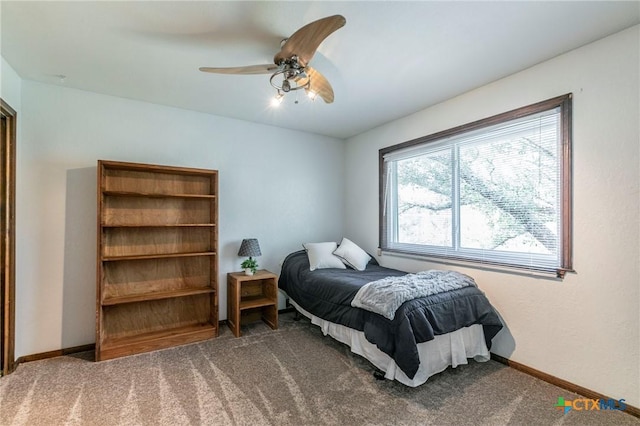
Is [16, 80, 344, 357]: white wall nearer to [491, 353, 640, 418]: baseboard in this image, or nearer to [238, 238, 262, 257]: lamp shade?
[238, 238, 262, 257]: lamp shade

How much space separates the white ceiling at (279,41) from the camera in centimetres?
175

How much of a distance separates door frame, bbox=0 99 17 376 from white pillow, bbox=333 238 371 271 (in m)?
3.03

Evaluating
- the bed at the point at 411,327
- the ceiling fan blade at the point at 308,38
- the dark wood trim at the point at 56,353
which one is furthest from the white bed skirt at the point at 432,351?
the dark wood trim at the point at 56,353

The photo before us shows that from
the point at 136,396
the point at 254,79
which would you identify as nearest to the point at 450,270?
the point at 254,79

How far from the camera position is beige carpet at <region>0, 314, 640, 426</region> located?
183cm

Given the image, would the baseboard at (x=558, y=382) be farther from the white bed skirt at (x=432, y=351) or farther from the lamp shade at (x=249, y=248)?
the lamp shade at (x=249, y=248)

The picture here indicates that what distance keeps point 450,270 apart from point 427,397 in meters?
1.32

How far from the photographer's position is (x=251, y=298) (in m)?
3.46

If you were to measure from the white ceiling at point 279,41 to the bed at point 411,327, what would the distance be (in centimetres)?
188

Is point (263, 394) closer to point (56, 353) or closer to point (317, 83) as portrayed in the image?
point (56, 353)

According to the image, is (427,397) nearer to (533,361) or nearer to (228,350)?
(533,361)

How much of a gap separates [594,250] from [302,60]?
2441mm

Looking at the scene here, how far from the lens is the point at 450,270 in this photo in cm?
298

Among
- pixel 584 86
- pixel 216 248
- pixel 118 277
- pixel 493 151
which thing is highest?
pixel 584 86
